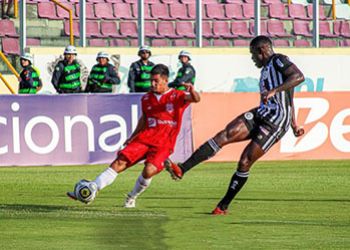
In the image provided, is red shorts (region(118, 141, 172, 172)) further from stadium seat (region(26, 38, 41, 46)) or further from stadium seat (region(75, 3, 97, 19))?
stadium seat (region(75, 3, 97, 19))

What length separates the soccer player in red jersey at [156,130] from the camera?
14.7 metres

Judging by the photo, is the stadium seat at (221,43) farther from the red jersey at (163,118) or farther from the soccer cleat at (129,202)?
the red jersey at (163,118)

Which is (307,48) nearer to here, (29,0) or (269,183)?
(29,0)

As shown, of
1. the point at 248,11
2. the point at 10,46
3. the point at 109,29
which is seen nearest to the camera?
the point at 10,46

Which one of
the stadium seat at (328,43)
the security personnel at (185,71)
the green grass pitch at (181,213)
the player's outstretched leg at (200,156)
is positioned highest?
the stadium seat at (328,43)

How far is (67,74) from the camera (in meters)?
26.8

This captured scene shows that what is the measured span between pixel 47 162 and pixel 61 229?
33.4 feet

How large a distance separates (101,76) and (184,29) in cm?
674

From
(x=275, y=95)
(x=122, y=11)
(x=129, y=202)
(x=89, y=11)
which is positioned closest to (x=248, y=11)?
(x=122, y=11)

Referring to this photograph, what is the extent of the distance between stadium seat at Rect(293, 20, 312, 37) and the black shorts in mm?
20582

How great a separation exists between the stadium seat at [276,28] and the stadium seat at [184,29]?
227 centimetres

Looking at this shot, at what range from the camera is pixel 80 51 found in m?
29.0

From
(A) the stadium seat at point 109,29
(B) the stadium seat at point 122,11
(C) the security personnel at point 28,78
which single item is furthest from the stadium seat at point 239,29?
(C) the security personnel at point 28,78

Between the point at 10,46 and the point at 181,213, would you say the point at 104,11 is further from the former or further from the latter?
the point at 181,213
